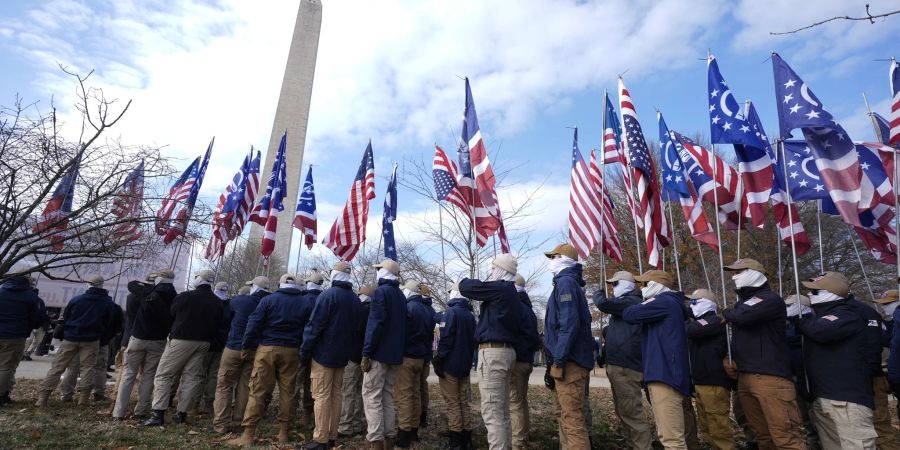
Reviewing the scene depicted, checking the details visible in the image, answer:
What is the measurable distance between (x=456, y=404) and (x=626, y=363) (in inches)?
→ 86.6

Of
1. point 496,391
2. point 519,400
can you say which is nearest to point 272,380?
point 496,391

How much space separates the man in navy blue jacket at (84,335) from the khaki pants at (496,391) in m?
6.57

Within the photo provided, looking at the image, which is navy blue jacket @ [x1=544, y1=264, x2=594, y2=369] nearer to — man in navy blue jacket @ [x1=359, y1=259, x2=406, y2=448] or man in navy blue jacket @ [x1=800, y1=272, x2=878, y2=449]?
man in navy blue jacket @ [x1=359, y1=259, x2=406, y2=448]

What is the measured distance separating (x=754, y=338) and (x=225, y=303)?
25.0 feet

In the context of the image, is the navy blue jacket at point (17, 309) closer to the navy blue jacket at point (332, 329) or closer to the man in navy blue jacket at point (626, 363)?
the navy blue jacket at point (332, 329)

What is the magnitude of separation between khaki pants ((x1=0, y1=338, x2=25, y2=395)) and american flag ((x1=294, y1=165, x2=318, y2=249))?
18.4 feet

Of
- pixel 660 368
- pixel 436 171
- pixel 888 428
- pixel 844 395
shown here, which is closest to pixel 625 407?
pixel 660 368

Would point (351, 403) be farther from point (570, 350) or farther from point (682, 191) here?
point (682, 191)

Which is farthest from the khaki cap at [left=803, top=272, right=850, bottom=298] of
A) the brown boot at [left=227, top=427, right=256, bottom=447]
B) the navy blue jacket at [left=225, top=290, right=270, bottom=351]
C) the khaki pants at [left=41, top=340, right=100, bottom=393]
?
the khaki pants at [left=41, top=340, right=100, bottom=393]

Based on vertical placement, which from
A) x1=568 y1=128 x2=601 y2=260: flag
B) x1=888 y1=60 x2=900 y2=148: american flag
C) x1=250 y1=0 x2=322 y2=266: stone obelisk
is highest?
x1=250 y1=0 x2=322 y2=266: stone obelisk

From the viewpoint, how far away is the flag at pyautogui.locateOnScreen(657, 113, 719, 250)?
29.2ft

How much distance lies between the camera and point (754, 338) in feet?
17.9

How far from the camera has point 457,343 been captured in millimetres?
7285

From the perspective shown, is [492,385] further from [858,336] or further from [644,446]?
[858,336]
